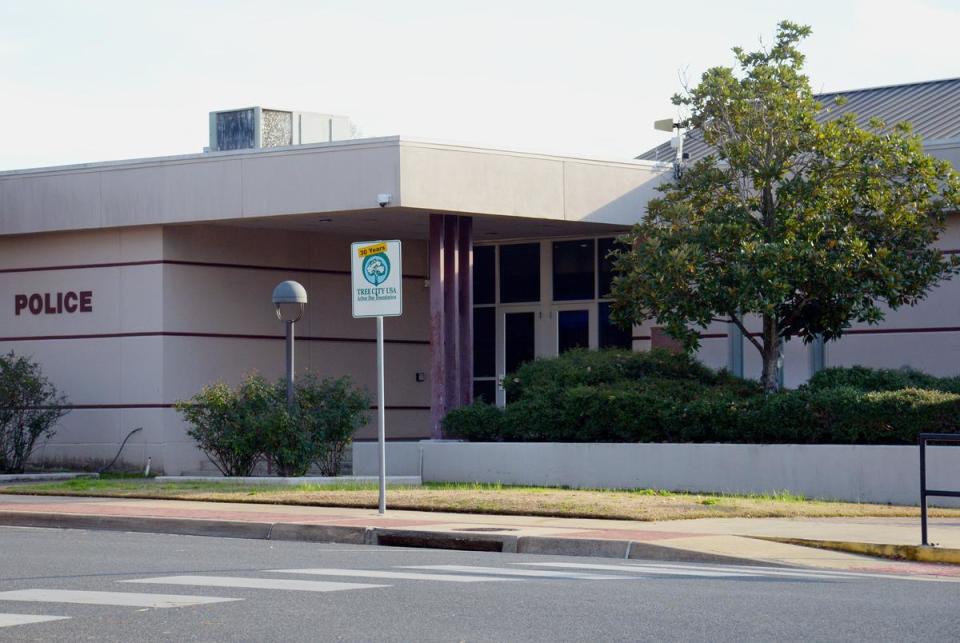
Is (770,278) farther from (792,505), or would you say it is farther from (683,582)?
(683,582)

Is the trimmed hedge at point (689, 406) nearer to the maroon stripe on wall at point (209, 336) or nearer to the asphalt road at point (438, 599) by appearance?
the maroon stripe on wall at point (209, 336)

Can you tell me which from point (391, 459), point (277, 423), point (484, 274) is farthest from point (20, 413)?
point (484, 274)

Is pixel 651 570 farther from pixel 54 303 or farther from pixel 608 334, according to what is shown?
pixel 54 303

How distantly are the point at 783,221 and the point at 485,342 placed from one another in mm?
10069

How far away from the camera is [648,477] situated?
821 inches

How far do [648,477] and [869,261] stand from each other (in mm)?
4443

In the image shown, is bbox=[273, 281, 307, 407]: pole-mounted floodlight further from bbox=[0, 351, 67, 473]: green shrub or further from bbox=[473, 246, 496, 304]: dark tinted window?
bbox=[473, 246, 496, 304]: dark tinted window

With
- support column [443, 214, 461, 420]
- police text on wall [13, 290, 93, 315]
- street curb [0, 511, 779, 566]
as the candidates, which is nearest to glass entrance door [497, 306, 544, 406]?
support column [443, 214, 461, 420]

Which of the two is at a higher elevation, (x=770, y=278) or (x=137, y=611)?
(x=770, y=278)

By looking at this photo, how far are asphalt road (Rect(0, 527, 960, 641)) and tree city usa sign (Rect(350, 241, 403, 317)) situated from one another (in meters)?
3.89

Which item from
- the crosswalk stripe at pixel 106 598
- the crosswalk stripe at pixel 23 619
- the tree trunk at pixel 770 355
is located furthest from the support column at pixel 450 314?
the crosswalk stripe at pixel 23 619

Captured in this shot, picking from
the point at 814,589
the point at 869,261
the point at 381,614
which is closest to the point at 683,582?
the point at 814,589

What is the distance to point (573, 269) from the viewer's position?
28797 mm

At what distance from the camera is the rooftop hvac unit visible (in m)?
28.4
